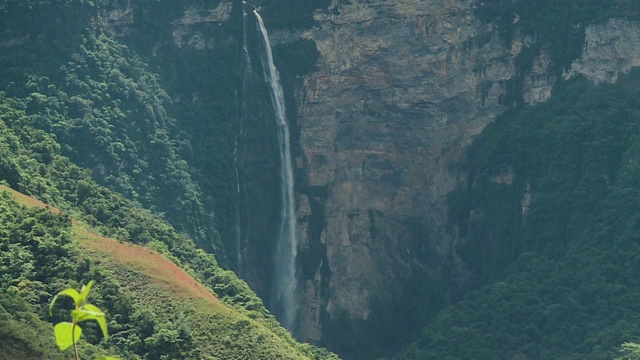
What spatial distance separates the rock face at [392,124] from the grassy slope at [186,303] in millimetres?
16978

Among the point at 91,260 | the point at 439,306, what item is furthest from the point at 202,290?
the point at 439,306

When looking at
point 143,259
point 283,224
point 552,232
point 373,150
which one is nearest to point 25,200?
point 143,259

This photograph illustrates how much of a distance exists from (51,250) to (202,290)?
5695 millimetres

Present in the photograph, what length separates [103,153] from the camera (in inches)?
2608

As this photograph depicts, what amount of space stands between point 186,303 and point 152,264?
2870 millimetres

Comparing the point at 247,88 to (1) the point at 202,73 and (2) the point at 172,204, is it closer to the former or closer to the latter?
(1) the point at 202,73

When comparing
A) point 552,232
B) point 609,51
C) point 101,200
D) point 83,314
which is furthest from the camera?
point 609,51

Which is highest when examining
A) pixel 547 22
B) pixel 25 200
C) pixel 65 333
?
pixel 65 333

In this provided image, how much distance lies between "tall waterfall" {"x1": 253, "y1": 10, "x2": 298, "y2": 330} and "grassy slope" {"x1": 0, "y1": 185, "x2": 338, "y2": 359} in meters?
16.3

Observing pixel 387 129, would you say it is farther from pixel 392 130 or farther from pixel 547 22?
pixel 547 22

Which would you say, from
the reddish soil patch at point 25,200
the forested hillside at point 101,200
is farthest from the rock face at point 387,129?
the reddish soil patch at point 25,200

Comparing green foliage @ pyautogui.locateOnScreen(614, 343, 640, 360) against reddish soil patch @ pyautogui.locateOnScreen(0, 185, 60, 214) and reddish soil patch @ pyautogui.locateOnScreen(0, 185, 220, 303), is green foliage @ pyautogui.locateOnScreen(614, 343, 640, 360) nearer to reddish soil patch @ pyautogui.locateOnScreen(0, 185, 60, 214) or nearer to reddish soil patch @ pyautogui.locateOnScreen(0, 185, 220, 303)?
reddish soil patch @ pyautogui.locateOnScreen(0, 185, 220, 303)

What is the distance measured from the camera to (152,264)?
53812 mm

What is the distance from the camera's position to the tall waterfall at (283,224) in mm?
71312
